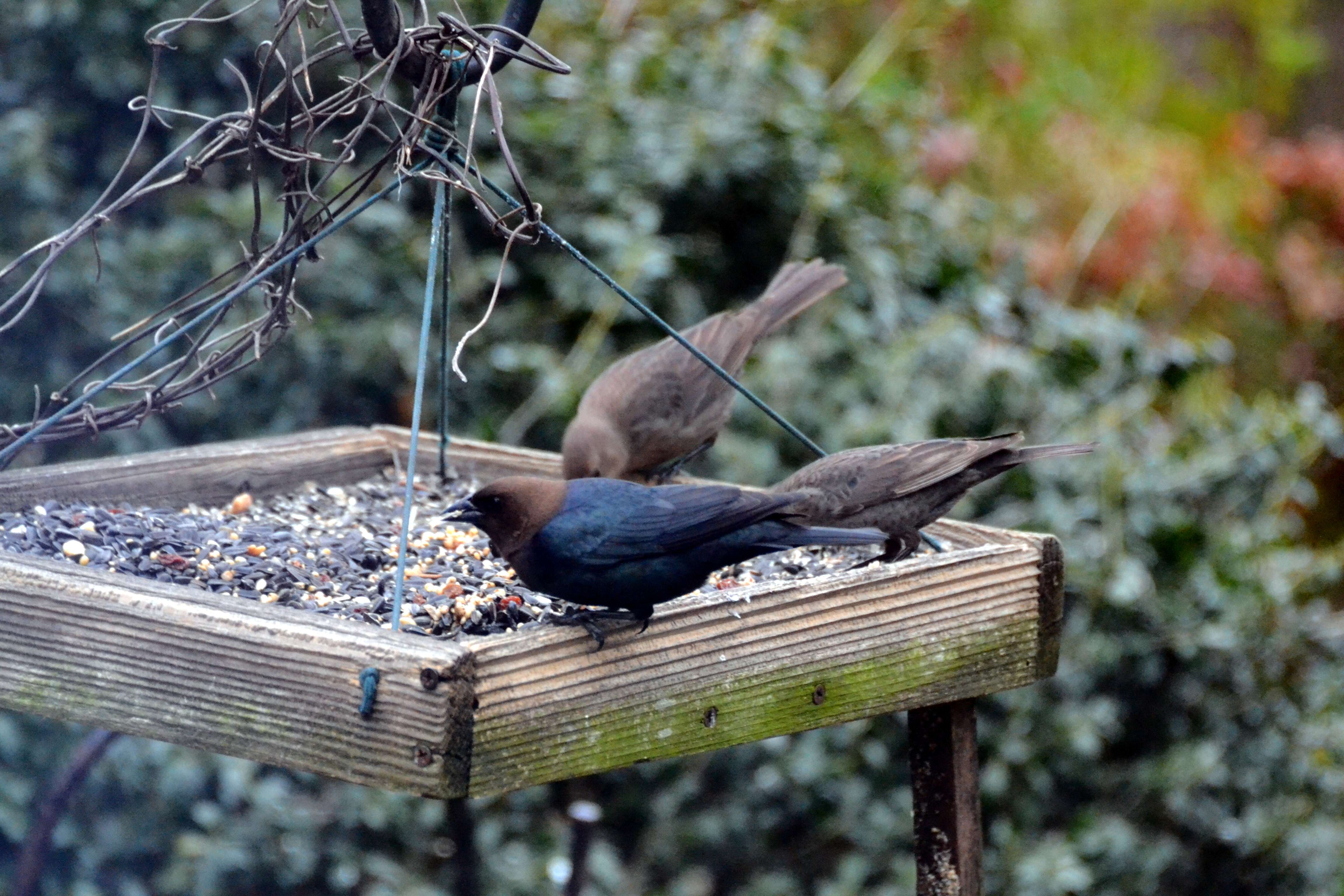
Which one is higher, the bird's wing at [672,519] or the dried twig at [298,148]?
the dried twig at [298,148]

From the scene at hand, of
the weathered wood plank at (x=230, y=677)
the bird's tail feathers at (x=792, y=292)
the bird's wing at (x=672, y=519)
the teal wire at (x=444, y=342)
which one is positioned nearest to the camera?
the weathered wood plank at (x=230, y=677)

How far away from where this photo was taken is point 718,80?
538cm

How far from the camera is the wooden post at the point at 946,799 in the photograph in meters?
2.81

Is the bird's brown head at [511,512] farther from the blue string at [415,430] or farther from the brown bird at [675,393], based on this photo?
the brown bird at [675,393]

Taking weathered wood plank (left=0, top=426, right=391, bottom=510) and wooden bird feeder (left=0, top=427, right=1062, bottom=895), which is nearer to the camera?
wooden bird feeder (left=0, top=427, right=1062, bottom=895)

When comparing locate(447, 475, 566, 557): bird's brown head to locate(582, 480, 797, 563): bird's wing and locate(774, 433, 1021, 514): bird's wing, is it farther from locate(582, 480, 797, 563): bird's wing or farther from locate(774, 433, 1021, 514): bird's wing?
locate(774, 433, 1021, 514): bird's wing

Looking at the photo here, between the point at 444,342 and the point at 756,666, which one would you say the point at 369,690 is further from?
the point at 444,342

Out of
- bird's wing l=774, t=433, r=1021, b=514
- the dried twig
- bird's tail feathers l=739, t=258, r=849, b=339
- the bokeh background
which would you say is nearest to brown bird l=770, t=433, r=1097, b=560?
bird's wing l=774, t=433, r=1021, b=514

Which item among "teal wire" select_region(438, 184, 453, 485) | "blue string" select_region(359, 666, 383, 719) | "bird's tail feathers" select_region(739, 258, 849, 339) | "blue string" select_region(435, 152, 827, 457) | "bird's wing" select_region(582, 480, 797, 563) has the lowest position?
"blue string" select_region(359, 666, 383, 719)

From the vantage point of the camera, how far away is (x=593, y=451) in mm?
3883

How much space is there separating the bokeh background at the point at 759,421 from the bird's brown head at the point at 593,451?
1.80ft

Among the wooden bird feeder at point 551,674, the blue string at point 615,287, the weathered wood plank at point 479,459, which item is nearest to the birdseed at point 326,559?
the wooden bird feeder at point 551,674

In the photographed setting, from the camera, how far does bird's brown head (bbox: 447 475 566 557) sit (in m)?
2.33

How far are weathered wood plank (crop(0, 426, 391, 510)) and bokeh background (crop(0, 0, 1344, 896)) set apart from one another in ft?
3.36
